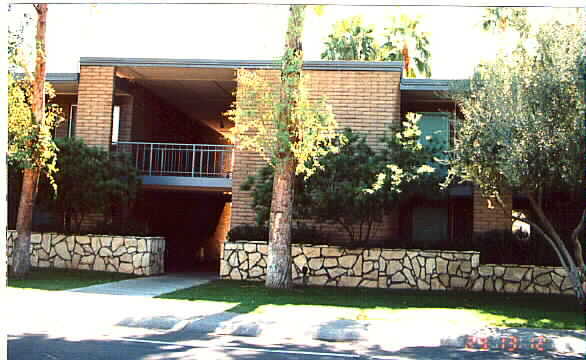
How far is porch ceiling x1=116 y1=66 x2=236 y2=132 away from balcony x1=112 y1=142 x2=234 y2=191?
1.87 metres

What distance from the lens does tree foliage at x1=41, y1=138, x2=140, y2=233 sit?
50.3 ft

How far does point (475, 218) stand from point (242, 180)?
6505 mm

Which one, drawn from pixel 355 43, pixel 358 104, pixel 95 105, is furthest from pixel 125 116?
pixel 355 43

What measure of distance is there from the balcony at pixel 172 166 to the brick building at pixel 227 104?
0.04m

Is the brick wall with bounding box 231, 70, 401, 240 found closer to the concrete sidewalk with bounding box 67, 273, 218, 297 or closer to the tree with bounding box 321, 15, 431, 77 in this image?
the concrete sidewalk with bounding box 67, 273, 218, 297

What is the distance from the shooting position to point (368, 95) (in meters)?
16.0

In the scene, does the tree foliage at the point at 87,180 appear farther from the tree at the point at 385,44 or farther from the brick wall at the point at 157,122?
the tree at the point at 385,44

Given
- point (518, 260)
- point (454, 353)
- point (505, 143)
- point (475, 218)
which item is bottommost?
point (454, 353)

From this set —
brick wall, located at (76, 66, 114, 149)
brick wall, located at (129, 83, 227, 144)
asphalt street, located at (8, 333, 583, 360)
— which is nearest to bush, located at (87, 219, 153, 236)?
brick wall, located at (76, 66, 114, 149)

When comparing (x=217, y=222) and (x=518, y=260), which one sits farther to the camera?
(x=217, y=222)

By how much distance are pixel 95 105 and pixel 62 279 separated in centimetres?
569

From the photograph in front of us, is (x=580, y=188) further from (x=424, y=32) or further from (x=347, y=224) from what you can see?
(x=424, y=32)

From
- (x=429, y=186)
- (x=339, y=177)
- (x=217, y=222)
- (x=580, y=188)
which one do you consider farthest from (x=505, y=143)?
(x=217, y=222)

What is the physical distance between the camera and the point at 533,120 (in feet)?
33.5
